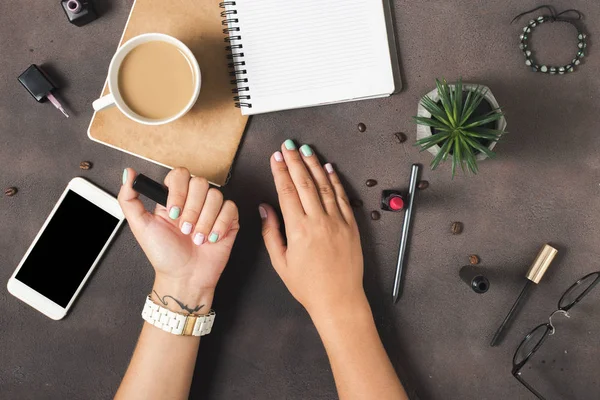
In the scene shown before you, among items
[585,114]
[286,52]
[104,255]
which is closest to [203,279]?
[104,255]

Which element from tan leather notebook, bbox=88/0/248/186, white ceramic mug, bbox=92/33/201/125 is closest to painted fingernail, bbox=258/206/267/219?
tan leather notebook, bbox=88/0/248/186

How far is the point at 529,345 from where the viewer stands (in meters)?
0.92

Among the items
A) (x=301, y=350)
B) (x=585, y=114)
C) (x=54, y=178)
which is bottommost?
(x=301, y=350)

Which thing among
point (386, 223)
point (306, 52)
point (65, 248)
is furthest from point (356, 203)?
point (65, 248)

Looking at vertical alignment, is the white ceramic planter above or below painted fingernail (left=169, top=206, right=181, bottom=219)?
above

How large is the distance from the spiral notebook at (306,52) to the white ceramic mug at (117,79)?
10 centimetres

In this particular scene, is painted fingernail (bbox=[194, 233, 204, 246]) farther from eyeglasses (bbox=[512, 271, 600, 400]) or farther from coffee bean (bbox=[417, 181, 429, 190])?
eyeglasses (bbox=[512, 271, 600, 400])

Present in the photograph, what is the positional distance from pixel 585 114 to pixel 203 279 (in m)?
0.79

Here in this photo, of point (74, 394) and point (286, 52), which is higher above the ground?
point (286, 52)

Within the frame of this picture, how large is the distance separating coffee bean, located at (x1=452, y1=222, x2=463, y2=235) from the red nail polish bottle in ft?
0.36

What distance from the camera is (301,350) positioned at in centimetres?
91

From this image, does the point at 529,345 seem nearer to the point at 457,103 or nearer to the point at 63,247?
the point at 457,103

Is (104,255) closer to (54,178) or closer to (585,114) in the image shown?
(54,178)

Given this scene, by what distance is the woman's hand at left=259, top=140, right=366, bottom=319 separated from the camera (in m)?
0.85
